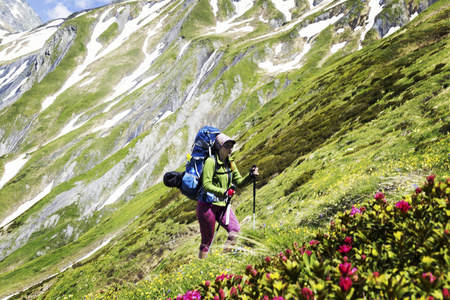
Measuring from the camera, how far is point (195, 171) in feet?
23.3

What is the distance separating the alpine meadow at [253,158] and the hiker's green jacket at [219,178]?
3.93 feet

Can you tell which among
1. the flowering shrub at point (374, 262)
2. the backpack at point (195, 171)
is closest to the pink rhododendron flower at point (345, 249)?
the flowering shrub at point (374, 262)

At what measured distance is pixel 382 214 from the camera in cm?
312

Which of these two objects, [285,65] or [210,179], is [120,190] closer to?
[285,65]

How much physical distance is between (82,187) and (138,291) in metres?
101

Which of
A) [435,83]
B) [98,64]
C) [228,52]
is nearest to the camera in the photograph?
[435,83]

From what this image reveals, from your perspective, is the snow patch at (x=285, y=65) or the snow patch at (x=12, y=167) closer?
the snow patch at (x=285, y=65)

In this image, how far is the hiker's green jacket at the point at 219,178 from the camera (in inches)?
255

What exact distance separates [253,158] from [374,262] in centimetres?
3088

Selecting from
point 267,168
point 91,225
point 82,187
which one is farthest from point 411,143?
point 82,187

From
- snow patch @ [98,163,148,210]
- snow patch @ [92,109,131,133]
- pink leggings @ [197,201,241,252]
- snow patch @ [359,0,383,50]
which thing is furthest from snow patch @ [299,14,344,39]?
pink leggings @ [197,201,241,252]

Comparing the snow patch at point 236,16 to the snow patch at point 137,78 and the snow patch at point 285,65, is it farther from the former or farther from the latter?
the snow patch at point 285,65

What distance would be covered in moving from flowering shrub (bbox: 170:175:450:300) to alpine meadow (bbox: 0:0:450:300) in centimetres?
2

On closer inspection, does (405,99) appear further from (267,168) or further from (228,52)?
(228,52)
